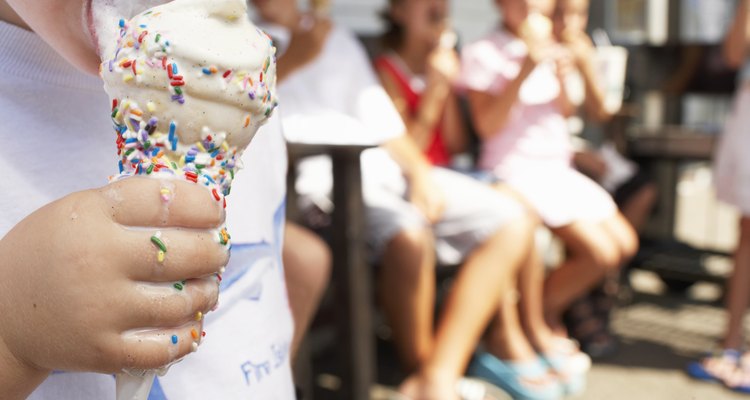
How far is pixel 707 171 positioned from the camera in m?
9.76

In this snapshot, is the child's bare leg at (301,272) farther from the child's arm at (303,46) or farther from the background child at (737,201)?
the background child at (737,201)

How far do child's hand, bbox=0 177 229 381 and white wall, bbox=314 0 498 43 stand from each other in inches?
157

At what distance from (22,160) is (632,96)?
4194 millimetres

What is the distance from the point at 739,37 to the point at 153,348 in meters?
3.12

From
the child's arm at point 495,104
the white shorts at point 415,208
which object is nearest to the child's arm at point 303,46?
the white shorts at point 415,208

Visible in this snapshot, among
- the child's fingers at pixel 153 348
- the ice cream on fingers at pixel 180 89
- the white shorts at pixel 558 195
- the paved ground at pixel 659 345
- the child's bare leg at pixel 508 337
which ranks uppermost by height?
the ice cream on fingers at pixel 180 89

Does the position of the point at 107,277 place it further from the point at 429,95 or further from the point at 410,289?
the point at 429,95

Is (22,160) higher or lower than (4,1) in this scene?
lower

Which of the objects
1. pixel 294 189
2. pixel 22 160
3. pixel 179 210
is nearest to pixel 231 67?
pixel 179 210

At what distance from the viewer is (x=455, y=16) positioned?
545cm

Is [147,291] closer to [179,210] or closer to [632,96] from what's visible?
[179,210]

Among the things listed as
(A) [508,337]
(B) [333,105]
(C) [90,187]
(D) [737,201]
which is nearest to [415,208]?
(B) [333,105]

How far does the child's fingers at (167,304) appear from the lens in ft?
1.76

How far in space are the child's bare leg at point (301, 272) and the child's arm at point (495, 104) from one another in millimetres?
1937
